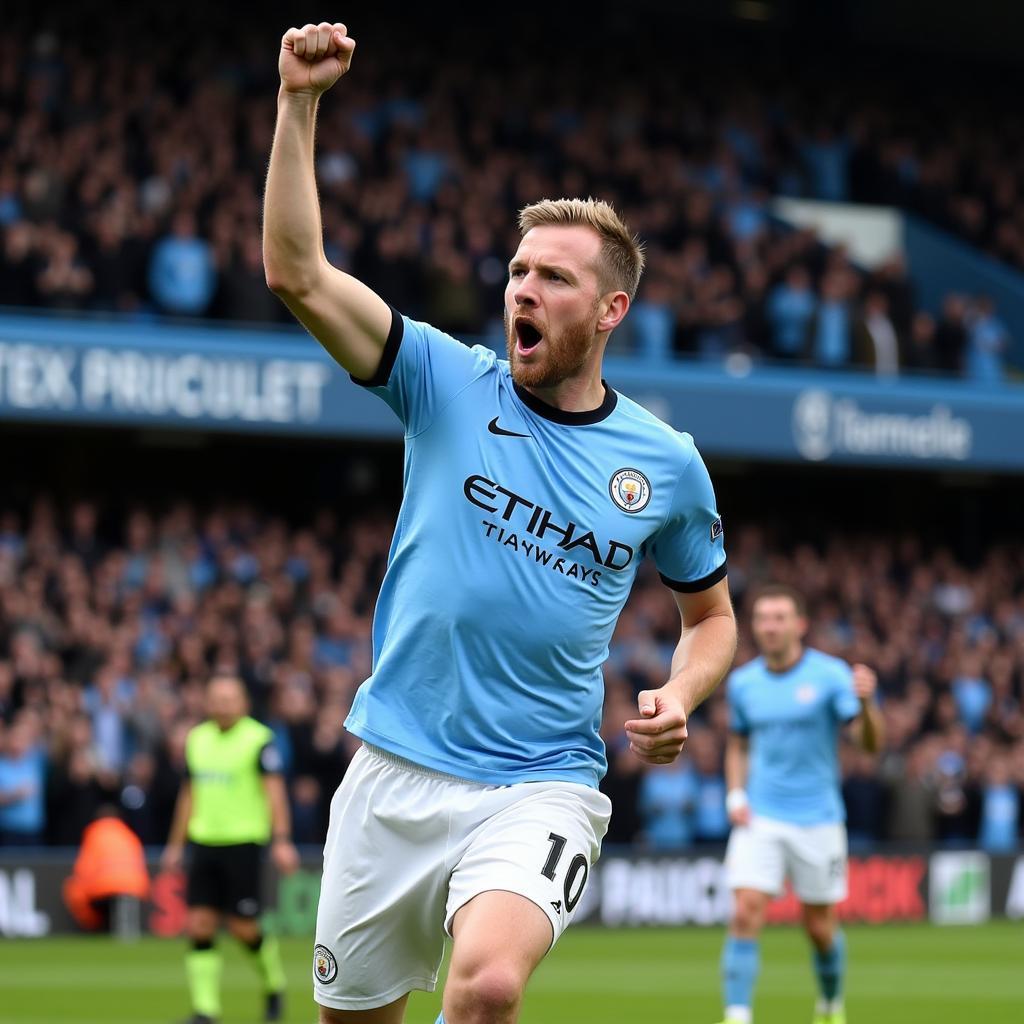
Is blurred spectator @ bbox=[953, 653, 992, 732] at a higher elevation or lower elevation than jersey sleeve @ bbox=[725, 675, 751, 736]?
lower

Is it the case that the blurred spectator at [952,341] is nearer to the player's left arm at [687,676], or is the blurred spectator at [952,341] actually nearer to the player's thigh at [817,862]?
the player's thigh at [817,862]

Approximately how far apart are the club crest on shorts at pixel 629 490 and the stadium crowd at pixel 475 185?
16.2 metres

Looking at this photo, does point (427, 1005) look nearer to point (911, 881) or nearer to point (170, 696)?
point (170, 696)

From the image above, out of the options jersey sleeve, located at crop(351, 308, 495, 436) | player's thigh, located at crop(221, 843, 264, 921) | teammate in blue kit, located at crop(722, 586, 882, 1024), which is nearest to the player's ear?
jersey sleeve, located at crop(351, 308, 495, 436)

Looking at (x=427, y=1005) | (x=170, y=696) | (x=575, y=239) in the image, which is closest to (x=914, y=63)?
(x=170, y=696)

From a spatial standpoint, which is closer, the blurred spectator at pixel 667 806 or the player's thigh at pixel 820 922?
the player's thigh at pixel 820 922

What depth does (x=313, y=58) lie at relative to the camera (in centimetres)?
485

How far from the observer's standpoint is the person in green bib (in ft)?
40.8

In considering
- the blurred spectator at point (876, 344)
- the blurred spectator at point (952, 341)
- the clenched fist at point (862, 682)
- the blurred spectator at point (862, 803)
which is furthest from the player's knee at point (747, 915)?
the blurred spectator at point (952, 341)

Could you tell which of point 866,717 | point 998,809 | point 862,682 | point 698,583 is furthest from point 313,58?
point 998,809

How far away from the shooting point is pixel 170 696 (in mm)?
19031

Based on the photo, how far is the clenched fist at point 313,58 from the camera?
482 centimetres

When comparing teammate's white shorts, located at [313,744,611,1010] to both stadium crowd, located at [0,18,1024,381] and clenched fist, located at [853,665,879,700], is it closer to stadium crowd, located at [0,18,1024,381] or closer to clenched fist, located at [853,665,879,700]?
clenched fist, located at [853,665,879,700]

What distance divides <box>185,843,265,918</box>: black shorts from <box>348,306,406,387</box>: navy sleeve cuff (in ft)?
25.2
